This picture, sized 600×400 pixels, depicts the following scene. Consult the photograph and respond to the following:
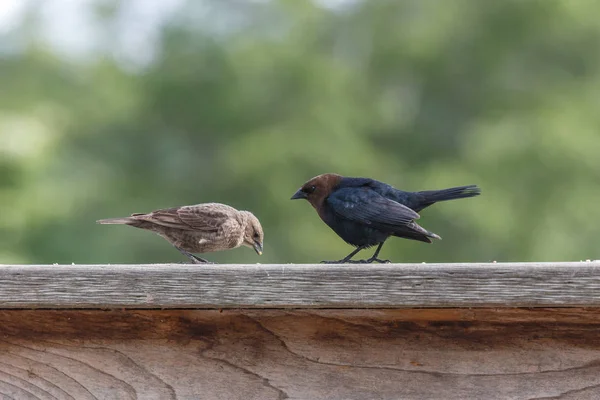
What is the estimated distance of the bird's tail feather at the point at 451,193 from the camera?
4105mm

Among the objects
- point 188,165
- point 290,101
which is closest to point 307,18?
point 290,101

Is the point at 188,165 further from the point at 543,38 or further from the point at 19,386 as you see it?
the point at 19,386

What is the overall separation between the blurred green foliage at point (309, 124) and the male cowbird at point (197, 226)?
9.10m

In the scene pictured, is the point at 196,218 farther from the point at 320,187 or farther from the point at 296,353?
the point at 296,353

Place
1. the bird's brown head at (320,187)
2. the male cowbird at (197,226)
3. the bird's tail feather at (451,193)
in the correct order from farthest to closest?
the male cowbird at (197,226) < the bird's brown head at (320,187) < the bird's tail feather at (451,193)

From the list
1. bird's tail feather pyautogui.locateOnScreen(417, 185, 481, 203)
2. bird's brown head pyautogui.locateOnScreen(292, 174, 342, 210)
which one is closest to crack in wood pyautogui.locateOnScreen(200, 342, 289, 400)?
bird's tail feather pyautogui.locateOnScreen(417, 185, 481, 203)

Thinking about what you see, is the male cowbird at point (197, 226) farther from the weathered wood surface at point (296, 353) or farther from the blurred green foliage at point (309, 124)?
the blurred green foliage at point (309, 124)

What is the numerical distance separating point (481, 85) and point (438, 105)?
129 centimetres

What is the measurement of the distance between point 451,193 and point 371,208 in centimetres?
41

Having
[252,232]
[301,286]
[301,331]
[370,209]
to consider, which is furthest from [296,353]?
[252,232]

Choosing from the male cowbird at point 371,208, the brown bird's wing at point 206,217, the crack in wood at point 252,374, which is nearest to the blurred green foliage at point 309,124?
the brown bird's wing at point 206,217

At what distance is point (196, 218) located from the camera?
5305 mm

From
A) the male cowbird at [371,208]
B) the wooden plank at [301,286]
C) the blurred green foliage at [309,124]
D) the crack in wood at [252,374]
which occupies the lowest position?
the blurred green foliage at [309,124]

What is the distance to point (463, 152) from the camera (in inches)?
813
